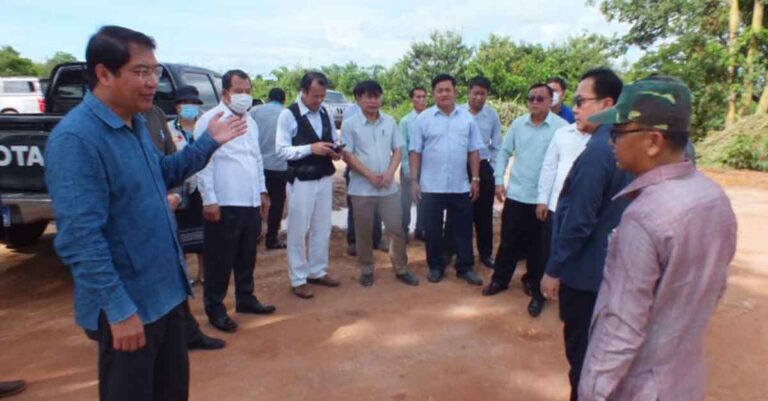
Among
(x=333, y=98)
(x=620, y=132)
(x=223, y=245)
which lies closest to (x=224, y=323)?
(x=223, y=245)

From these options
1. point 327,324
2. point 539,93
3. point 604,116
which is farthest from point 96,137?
point 539,93

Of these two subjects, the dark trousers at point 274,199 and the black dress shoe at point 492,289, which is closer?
the black dress shoe at point 492,289

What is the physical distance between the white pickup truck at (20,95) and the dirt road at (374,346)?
14248mm

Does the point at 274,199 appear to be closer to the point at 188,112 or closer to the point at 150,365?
the point at 188,112

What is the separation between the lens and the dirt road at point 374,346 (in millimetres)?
3061

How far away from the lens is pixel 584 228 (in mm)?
2369

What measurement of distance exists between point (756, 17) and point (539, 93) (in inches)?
518

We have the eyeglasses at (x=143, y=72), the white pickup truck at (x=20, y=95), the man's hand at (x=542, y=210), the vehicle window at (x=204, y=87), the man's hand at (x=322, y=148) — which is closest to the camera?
the eyeglasses at (x=143, y=72)

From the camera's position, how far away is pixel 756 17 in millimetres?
13695

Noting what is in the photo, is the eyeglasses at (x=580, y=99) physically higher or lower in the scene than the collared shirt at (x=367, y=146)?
higher

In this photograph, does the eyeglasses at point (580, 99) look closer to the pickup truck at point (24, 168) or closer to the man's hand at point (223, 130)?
the man's hand at point (223, 130)

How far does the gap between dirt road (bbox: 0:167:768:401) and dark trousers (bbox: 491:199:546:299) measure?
8.4 inches

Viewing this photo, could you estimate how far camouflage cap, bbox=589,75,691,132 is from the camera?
56.5 inches

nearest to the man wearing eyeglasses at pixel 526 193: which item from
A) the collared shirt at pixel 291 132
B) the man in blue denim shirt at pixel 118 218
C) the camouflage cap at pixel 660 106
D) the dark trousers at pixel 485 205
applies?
the dark trousers at pixel 485 205
